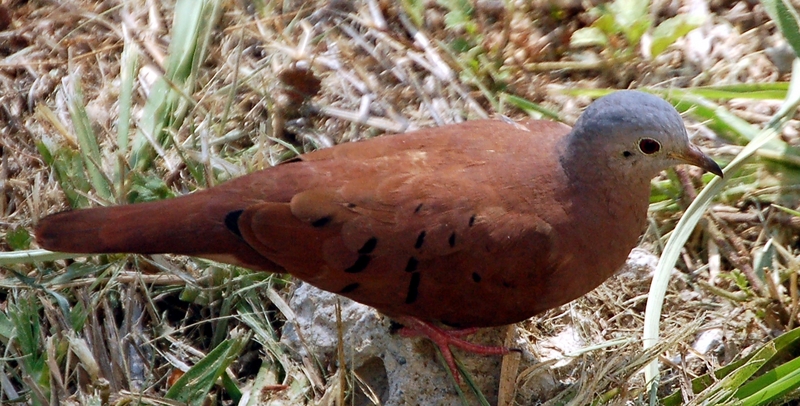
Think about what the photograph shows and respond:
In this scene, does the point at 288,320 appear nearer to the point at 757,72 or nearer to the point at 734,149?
the point at 734,149

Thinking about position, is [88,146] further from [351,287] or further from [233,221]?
[351,287]

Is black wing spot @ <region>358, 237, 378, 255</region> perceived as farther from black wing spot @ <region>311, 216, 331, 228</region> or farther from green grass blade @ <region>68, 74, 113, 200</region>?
green grass blade @ <region>68, 74, 113, 200</region>

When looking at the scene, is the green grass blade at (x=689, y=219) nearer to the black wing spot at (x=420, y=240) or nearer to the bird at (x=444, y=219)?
the bird at (x=444, y=219)

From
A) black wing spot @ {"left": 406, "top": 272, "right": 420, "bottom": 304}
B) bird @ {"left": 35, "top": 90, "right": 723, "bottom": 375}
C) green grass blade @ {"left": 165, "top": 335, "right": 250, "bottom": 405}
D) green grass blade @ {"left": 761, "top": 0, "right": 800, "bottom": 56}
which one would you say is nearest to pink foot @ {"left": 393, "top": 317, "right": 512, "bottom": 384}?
bird @ {"left": 35, "top": 90, "right": 723, "bottom": 375}

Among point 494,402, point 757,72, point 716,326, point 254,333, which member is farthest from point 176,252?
point 757,72

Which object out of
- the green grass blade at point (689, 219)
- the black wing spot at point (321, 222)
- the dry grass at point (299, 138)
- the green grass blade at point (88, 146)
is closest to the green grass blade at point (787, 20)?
the green grass blade at point (689, 219)

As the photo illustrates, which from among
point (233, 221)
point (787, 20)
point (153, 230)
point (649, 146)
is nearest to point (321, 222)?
point (233, 221)
